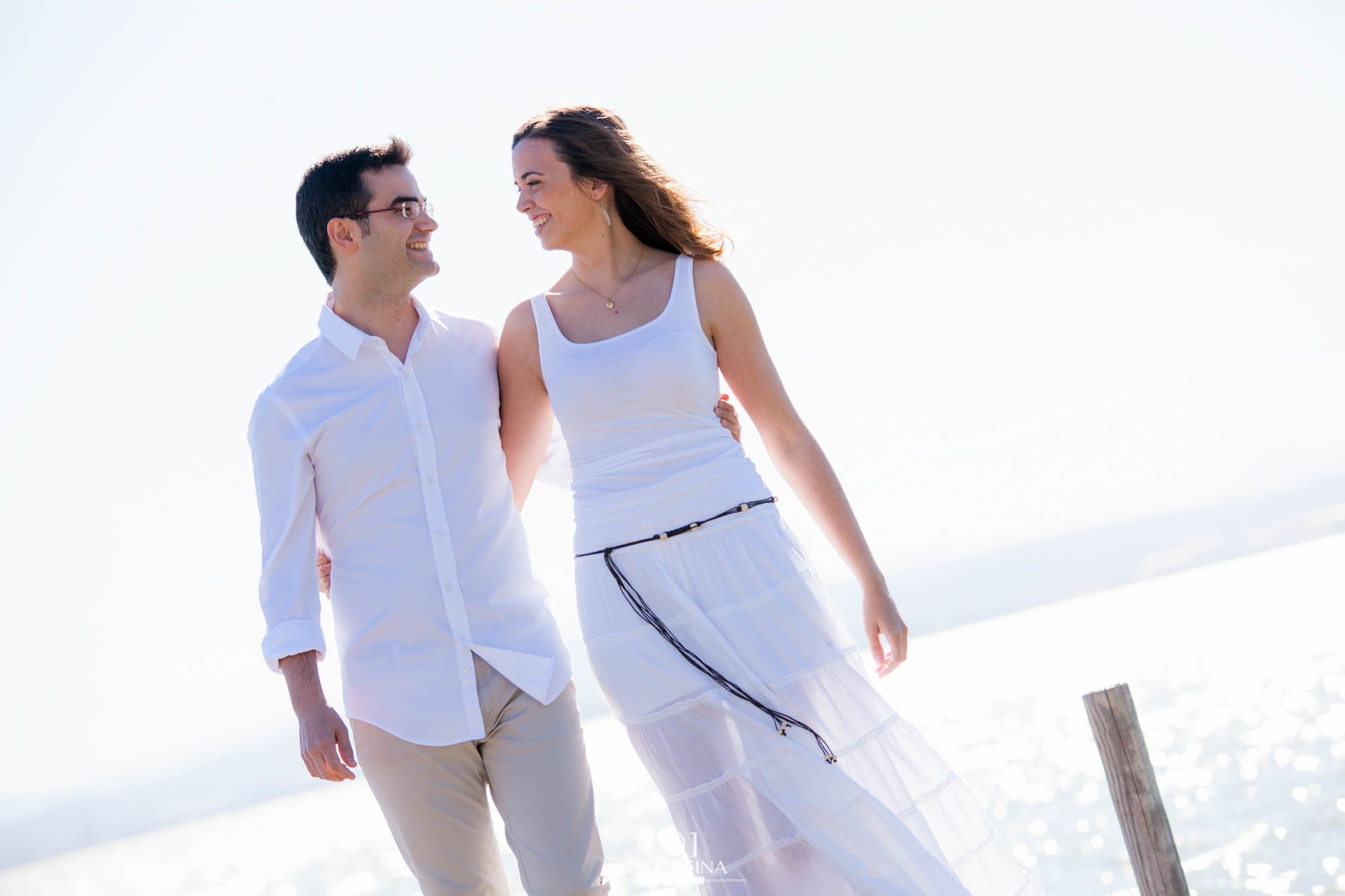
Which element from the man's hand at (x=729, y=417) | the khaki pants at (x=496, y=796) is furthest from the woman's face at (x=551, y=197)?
the khaki pants at (x=496, y=796)

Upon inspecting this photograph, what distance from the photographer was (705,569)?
3154mm

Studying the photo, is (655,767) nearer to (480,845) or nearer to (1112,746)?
(480,845)

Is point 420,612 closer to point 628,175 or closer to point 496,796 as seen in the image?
point 496,796

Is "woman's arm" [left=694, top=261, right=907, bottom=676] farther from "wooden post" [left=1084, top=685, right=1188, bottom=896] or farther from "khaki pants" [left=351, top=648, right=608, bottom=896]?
"wooden post" [left=1084, top=685, right=1188, bottom=896]

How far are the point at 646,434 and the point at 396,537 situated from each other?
70 cm

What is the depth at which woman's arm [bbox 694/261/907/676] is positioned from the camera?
3.33 m

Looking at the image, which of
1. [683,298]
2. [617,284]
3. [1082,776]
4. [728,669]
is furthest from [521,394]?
[1082,776]

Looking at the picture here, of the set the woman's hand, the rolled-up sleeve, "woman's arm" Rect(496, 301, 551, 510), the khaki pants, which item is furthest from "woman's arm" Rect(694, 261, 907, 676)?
the rolled-up sleeve

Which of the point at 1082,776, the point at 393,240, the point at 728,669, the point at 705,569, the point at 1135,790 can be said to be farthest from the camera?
the point at 1082,776

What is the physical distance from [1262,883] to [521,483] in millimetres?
9234

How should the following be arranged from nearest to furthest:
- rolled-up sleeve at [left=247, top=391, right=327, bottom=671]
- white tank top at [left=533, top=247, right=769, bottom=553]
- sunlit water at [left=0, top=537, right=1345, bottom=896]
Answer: rolled-up sleeve at [left=247, top=391, right=327, bottom=671] → white tank top at [left=533, top=247, right=769, bottom=553] → sunlit water at [left=0, top=537, right=1345, bottom=896]

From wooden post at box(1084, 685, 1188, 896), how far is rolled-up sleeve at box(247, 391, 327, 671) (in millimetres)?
2758

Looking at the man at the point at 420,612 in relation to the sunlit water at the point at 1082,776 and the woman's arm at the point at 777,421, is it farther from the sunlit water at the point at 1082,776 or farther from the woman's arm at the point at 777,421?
the woman's arm at the point at 777,421

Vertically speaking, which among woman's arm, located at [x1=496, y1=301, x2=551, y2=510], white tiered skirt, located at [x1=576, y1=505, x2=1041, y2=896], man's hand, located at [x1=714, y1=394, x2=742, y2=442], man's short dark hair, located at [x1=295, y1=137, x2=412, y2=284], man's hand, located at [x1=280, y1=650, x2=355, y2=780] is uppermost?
man's short dark hair, located at [x1=295, y1=137, x2=412, y2=284]
